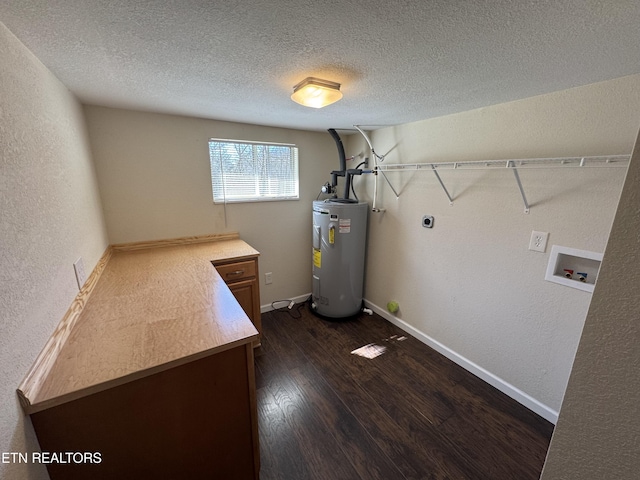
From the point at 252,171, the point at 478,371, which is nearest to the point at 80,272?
the point at 252,171

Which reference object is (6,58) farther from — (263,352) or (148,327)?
(263,352)

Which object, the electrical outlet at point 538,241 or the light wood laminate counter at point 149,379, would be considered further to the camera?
the electrical outlet at point 538,241

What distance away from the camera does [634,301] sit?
0.44 metres

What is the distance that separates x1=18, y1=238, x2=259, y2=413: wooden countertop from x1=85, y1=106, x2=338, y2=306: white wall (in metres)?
0.53

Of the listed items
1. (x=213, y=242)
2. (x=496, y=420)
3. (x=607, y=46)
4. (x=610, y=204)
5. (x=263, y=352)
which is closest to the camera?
(x=607, y=46)

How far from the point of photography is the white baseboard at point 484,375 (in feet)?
5.18

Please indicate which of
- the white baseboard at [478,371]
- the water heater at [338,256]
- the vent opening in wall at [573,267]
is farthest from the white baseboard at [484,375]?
the vent opening in wall at [573,267]

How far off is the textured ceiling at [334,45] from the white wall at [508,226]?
7.1 inches

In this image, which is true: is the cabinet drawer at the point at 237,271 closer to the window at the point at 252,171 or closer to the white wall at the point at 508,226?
the window at the point at 252,171

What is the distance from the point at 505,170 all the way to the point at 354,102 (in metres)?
1.08

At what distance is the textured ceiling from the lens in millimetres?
738

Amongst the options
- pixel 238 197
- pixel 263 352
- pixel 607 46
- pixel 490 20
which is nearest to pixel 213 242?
pixel 238 197

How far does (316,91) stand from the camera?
126 centimetres

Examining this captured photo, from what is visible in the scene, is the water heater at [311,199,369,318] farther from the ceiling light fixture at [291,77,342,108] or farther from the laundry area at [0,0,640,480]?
the ceiling light fixture at [291,77,342,108]
